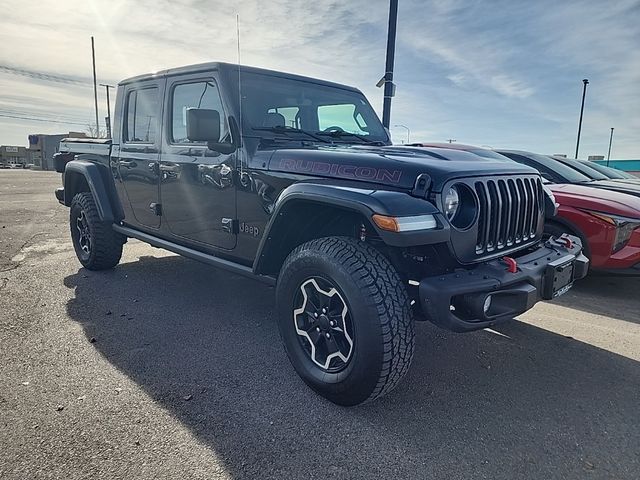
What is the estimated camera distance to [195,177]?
362cm

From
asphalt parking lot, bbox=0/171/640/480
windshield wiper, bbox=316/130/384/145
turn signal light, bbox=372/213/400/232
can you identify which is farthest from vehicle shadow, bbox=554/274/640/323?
turn signal light, bbox=372/213/400/232

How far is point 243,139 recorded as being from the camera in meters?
3.27

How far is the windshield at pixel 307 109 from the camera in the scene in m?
3.44

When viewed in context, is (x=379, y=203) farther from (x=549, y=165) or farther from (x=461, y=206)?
(x=549, y=165)

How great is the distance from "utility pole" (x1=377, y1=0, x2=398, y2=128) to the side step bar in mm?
3825

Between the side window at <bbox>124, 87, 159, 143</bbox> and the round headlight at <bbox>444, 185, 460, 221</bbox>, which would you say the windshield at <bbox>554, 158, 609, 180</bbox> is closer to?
the round headlight at <bbox>444, 185, 460, 221</bbox>

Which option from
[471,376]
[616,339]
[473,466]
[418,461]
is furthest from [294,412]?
[616,339]

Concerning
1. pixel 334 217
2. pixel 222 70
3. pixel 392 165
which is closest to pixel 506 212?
pixel 392 165

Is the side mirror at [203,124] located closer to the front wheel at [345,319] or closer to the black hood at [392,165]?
the black hood at [392,165]

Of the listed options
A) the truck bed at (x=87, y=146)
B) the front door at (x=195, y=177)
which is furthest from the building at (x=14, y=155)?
the front door at (x=195, y=177)

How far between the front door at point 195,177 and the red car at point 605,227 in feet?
6.69

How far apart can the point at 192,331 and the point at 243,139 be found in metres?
1.53

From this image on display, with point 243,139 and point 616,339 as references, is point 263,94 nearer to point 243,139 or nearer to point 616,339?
point 243,139

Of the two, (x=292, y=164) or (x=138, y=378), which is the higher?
(x=292, y=164)
